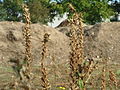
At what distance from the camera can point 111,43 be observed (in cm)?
2472

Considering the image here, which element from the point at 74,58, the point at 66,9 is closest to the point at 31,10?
the point at 66,9

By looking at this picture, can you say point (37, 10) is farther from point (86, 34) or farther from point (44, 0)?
point (86, 34)

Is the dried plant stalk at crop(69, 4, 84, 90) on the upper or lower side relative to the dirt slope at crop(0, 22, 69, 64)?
upper

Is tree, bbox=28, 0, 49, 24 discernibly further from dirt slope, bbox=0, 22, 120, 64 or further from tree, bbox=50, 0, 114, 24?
dirt slope, bbox=0, 22, 120, 64

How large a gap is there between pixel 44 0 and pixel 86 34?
129 feet

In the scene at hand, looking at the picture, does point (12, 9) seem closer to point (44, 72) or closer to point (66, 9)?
point (66, 9)

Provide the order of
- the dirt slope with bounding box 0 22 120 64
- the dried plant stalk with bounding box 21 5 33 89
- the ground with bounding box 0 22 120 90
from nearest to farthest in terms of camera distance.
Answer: the dried plant stalk with bounding box 21 5 33 89, the ground with bounding box 0 22 120 90, the dirt slope with bounding box 0 22 120 64

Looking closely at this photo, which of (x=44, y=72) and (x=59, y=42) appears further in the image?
(x=59, y=42)

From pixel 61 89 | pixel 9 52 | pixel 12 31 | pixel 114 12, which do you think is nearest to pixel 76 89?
pixel 61 89

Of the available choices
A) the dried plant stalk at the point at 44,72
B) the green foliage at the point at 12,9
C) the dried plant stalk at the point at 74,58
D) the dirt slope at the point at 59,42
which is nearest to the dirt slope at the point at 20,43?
the dirt slope at the point at 59,42

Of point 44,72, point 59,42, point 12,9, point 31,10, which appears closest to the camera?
point 44,72

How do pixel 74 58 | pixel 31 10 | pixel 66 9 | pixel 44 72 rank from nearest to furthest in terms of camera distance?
pixel 44 72, pixel 74 58, pixel 66 9, pixel 31 10

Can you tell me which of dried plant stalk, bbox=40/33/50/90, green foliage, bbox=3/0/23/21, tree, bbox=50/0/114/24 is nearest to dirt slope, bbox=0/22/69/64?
dried plant stalk, bbox=40/33/50/90

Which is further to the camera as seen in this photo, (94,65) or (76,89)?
(94,65)
